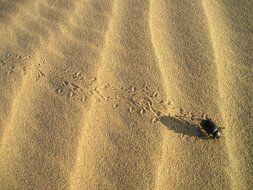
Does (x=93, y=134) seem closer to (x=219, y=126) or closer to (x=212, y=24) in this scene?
(x=219, y=126)

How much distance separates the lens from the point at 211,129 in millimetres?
2027

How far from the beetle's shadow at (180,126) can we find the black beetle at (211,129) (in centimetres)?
5

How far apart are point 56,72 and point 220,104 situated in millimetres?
1139

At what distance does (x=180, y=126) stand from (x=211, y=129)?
0.19 meters

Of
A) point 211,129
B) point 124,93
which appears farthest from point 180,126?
point 124,93

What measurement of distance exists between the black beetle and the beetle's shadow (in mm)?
53

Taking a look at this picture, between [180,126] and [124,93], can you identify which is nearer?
[180,126]

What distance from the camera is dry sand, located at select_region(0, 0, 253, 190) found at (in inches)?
75.7

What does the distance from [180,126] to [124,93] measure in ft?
1.44

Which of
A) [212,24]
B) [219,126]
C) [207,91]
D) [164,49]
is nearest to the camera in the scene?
[219,126]

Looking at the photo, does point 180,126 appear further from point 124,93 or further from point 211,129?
point 124,93

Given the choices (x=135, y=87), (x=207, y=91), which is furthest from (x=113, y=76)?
(x=207, y=91)

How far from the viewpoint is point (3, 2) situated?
9.47 feet

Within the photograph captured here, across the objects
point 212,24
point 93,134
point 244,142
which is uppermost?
point 212,24
